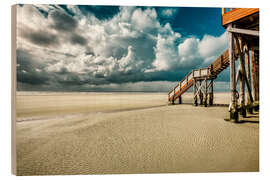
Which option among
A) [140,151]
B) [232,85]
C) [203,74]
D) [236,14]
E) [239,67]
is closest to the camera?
[140,151]

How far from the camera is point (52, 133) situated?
399cm

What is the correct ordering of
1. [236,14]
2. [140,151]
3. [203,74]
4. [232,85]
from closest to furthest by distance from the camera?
1. [140,151]
2. [236,14]
3. [232,85]
4. [203,74]

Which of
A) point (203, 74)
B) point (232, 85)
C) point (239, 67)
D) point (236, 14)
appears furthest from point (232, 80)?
point (203, 74)

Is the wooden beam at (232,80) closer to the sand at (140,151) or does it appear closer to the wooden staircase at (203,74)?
the sand at (140,151)

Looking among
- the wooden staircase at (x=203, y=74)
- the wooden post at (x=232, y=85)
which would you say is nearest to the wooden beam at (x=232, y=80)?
the wooden post at (x=232, y=85)

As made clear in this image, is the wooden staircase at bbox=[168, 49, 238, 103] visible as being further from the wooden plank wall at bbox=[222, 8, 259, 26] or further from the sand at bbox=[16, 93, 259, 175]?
the sand at bbox=[16, 93, 259, 175]

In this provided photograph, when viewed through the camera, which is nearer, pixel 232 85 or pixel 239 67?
pixel 232 85

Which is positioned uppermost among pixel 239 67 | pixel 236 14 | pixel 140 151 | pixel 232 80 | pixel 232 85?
pixel 236 14

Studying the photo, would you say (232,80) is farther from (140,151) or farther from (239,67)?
(140,151)

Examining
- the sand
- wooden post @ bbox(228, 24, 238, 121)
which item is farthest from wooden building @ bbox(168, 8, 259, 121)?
the sand

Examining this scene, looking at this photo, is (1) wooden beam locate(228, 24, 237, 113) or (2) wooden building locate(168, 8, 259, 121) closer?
(2) wooden building locate(168, 8, 259, 121)

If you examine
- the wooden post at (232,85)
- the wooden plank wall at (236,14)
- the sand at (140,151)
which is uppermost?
the wooden plank wall at (236,14)
